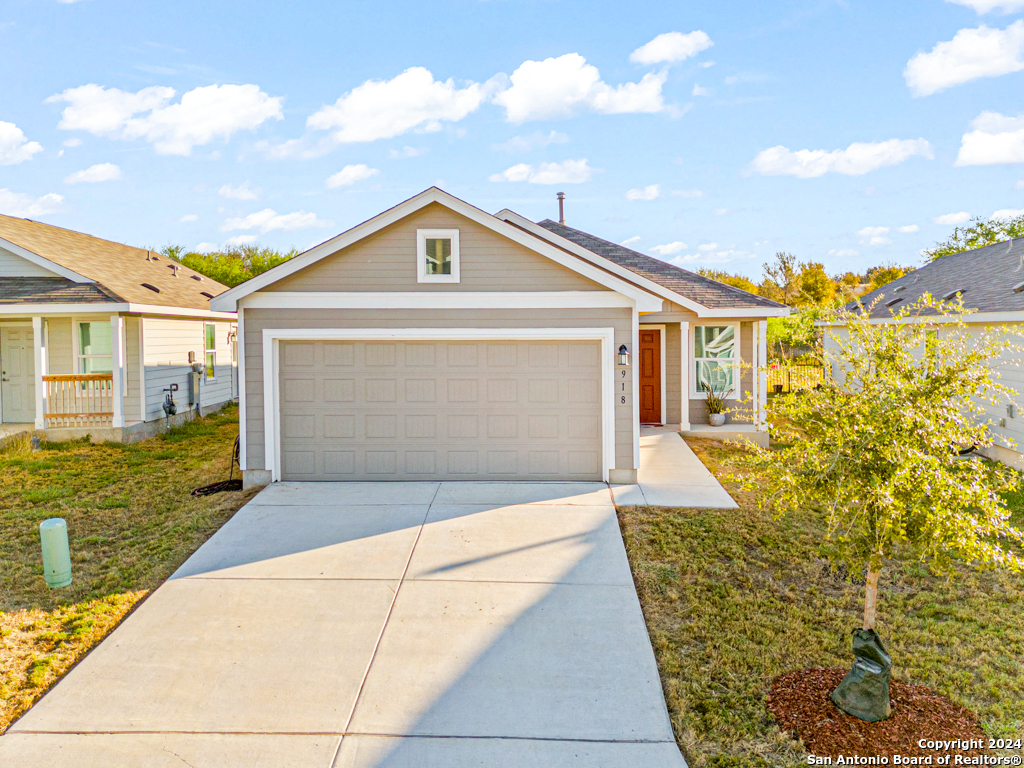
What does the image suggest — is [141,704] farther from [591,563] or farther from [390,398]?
[390,398]

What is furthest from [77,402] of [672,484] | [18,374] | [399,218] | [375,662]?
[672,484]

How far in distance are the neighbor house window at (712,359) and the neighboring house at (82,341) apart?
1139 centimetres

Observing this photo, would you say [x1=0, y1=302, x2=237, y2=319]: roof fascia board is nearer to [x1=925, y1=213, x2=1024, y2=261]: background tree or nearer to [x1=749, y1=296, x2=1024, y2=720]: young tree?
[x1=749, y1=296, x2=1024, y2=720]: young tree

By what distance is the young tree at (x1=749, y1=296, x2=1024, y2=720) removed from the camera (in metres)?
3.96

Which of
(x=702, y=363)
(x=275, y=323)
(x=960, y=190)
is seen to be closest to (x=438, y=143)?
(x=702, y=363)

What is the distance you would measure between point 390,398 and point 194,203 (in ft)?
134

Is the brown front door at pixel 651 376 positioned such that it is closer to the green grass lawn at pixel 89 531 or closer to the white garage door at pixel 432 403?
the white garage door at pixel 432 403

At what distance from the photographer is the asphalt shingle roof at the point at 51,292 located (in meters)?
13.5

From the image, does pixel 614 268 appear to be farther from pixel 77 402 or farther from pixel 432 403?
pixel 77 402

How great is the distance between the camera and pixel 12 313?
1331cm

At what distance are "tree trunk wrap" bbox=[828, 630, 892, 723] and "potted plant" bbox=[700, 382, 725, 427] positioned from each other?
10207 millimetres

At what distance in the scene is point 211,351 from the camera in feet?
61.0

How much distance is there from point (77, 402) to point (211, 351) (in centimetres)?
489

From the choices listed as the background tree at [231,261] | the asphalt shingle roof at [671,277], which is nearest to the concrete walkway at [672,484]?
the asphalt shingle roof at [671,277]
